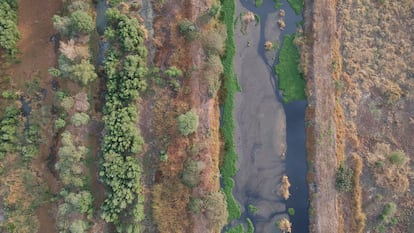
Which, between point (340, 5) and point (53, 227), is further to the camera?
point (340, 5)

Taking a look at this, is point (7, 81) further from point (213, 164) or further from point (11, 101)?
point (213, 164)

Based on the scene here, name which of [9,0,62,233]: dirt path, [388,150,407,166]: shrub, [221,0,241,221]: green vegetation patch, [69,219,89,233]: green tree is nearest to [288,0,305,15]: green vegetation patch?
[221,0,241,221]: green vegetation patch

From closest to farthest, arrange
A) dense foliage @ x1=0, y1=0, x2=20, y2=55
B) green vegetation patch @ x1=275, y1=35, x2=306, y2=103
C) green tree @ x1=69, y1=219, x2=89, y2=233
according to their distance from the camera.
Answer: green tree @ x1=69, y1=219, x2=89, y2=233 → dense foliage @ x1=0, y1=0, x2=20, y2=55 → green vegetation patch @ x1=275, y1=35, x2=306, y2=103

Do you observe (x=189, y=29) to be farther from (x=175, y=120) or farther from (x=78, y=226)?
(x=78, y=226)

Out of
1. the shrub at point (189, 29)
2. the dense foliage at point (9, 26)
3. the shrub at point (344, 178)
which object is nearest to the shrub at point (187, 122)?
the shrub at point (189, 29)

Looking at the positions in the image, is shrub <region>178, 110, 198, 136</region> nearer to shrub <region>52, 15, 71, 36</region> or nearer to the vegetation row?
the vegetation row

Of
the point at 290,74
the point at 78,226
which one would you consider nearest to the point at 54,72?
the point at 78,226

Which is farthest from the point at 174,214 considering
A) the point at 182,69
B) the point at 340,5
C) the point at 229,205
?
the point at 340,5
